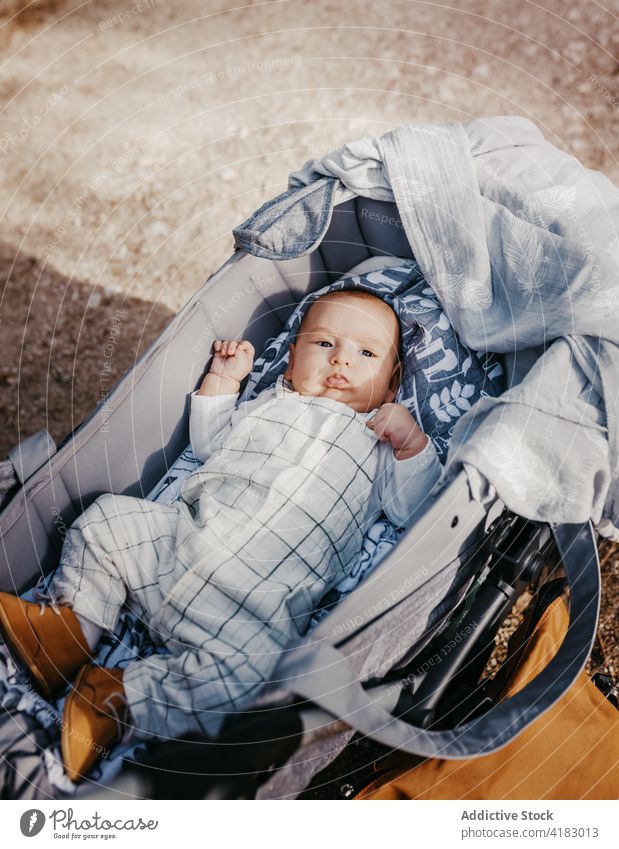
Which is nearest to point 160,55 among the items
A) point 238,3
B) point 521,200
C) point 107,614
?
point 238,3

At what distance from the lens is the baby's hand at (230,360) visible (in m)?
1.34

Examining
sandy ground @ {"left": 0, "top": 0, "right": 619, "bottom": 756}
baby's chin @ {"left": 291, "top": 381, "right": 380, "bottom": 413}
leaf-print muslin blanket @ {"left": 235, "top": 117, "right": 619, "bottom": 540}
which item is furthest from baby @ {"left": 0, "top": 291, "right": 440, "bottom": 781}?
sandy ground @ {"left": 0, "top": 0, "right": 619, "bottom": 756}

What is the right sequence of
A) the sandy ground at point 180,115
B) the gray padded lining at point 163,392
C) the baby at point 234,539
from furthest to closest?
the sandy ground at point 180,115 → the gray padded lining at point 163,392 → the baby at point 234,539

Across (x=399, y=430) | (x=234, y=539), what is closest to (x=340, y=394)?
(x=399, y=430)

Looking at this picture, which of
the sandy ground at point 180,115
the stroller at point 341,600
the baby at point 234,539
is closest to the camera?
the stroller at point 341,600

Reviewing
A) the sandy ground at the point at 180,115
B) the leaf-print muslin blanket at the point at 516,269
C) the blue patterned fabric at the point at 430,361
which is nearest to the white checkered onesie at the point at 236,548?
the blue patterned fabric at the point at 430,361

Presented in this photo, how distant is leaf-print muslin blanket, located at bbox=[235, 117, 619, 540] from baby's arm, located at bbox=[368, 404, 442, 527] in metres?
0.12

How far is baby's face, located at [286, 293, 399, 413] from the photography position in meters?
1.27

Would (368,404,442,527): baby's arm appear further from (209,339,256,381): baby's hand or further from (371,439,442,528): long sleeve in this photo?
(209,339,256,381): baby's hand

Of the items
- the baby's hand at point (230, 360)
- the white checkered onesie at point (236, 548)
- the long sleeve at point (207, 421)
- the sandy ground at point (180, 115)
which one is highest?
the sandy ground at point (180, 115)

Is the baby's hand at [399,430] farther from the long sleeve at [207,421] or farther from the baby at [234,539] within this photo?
the long sleeve at [207,421]

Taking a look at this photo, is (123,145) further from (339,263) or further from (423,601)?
(423,601)

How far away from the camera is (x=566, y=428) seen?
1012mm

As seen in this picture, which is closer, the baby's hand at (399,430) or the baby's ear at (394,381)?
the baby's hand at (399,430)
